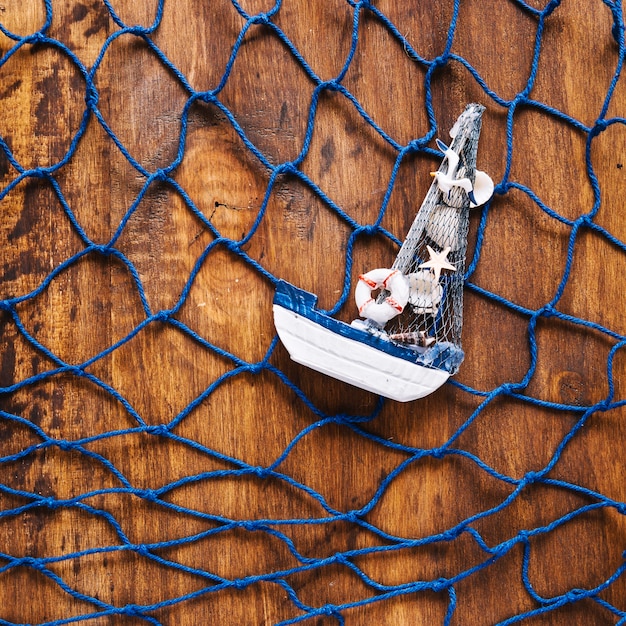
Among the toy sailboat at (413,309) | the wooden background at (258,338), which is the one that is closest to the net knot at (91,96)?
the wooden background at (258,338)

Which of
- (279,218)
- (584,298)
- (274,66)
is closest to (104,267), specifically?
(279,218)

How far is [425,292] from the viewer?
0.88m

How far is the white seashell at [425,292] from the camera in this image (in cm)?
88

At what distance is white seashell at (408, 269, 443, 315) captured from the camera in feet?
2.87

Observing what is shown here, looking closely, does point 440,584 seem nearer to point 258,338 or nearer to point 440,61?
point 258,338

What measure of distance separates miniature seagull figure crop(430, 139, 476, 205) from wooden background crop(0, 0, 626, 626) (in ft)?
0.22

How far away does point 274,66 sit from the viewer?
95cm

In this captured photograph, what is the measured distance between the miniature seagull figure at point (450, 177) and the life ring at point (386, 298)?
13cm

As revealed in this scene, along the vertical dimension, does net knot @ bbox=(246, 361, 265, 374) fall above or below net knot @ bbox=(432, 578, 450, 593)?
above

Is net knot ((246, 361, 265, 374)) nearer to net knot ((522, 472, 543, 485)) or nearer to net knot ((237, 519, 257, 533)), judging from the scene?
net knot ((237, 519, 257, 533))

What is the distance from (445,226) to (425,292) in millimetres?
91

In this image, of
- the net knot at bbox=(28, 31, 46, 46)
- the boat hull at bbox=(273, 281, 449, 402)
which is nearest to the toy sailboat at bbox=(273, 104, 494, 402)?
the boat hull at bbox=(273, 281, 449, 402)

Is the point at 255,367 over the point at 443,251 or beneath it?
beneath

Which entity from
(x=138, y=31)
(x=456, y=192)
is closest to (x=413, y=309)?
(x=456, y=192)
